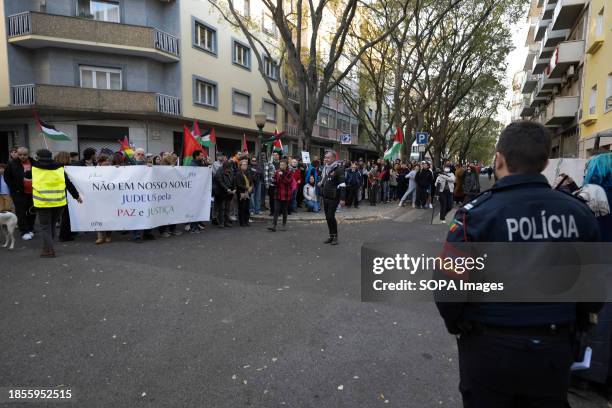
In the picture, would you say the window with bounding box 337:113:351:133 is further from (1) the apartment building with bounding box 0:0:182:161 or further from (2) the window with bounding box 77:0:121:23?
(2) the window with bounding box 77:0:121:23

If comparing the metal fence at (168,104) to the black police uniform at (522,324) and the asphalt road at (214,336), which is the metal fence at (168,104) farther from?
the black police uniform at (522,324)

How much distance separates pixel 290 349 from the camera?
3.71m

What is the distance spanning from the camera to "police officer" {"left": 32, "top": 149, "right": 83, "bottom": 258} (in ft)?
22.8

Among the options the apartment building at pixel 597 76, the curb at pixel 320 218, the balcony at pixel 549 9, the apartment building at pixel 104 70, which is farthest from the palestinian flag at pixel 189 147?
the balcony at pixel 549 9

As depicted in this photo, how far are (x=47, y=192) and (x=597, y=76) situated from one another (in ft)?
74.9

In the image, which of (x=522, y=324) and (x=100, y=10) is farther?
(x=100, y=10)

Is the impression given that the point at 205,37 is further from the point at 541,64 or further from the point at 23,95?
the point at 541,64

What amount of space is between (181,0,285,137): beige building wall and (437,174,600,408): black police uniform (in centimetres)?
2258

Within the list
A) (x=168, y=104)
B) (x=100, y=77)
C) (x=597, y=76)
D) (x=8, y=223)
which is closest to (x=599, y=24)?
(x=597, y=76)

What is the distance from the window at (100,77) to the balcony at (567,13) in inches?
1020

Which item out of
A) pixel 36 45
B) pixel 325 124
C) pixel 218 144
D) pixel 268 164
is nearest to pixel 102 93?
pixel 36 45

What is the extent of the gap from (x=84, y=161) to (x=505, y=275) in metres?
9.52

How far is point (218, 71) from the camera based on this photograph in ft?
85.9

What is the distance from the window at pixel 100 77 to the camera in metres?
20.8
